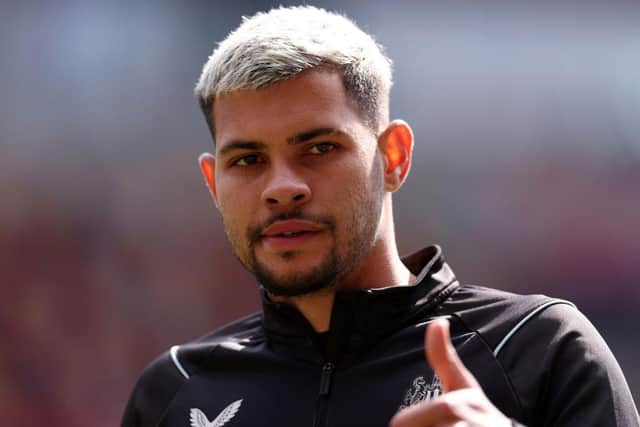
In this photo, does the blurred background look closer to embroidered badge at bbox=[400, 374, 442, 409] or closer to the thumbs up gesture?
embroidered badge at bbox=[400, 374, 442, 409]

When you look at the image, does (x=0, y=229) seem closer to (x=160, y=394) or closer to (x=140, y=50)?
(x=140, y=50)

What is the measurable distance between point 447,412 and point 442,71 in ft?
11.1

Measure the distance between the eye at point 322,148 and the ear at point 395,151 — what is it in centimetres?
13

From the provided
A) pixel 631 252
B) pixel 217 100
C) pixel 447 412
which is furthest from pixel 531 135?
pixel 447 412

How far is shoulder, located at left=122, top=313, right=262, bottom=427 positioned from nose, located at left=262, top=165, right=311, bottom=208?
1.16ft

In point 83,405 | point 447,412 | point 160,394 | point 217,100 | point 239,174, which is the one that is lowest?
point 83,405

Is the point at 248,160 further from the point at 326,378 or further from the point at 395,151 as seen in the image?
the point at 326,378

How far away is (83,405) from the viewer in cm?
346

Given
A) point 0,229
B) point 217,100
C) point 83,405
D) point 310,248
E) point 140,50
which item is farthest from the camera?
point 140,50

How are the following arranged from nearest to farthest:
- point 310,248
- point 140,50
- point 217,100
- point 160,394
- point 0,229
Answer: point 310,248 → point 217,100 → point 160,394 → point 0,229 → point 140,50

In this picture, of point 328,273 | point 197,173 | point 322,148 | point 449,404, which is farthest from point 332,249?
point 197,173

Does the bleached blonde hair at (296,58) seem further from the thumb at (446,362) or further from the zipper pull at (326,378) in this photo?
the thumb at (446,362)

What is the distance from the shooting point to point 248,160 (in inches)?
58.5

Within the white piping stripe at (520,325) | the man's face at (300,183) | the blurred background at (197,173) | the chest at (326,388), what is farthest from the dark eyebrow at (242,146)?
the blurred background at (197,173)
